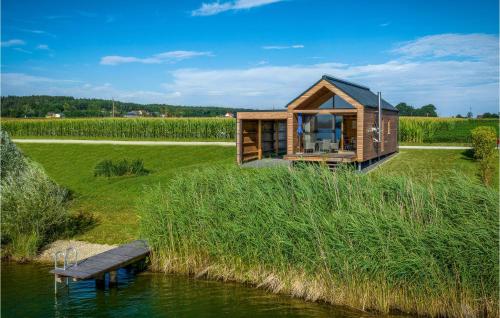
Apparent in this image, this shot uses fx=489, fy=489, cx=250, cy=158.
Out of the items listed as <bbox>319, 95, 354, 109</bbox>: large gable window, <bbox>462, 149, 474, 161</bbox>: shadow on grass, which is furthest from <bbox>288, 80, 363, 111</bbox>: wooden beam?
<bbox>462, 149, 474, 161</bbox>: shadow on grass

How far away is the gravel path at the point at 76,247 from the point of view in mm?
14141

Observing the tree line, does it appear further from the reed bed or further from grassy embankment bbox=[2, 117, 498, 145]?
the reed bed

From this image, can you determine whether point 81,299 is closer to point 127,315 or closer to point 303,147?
point 127,315

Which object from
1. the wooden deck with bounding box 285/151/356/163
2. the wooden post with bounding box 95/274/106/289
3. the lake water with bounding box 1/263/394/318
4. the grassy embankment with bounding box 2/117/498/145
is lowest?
the lake water with bounding box 1/263/394/318

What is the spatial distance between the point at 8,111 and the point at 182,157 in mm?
65736

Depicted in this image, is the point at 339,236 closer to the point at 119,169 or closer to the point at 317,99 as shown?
the point at 317,99

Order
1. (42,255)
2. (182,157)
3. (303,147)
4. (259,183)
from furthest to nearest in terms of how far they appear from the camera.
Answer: (182,157), (303,147), (42,255), (259,183)

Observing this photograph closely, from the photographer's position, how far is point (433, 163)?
2256 centimetres

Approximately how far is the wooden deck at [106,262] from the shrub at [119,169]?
1080 centimetres

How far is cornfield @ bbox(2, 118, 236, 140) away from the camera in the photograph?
43.5m

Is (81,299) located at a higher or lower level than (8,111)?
lower

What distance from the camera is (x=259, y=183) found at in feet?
40.4

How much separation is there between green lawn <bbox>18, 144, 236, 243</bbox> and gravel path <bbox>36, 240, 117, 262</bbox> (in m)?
0.41

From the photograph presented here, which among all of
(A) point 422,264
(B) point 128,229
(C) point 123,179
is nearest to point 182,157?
(C) point 123,179
